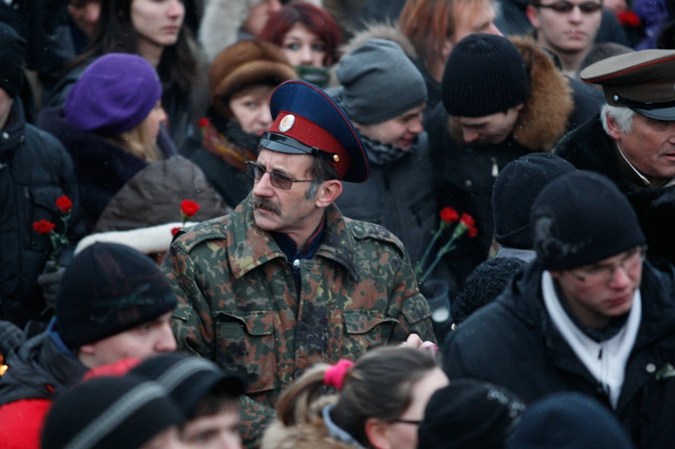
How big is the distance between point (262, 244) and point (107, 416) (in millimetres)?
1955

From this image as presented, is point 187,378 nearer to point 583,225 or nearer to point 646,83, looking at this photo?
point 583,225

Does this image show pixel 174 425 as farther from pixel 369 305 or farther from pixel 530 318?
pixel 369 305

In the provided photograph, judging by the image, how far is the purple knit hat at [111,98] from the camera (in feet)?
21.9

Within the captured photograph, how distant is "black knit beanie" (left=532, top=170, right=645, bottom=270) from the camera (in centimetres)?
378

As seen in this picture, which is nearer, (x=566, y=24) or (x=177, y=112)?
(x=566, y=24)

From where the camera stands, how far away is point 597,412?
3.11m

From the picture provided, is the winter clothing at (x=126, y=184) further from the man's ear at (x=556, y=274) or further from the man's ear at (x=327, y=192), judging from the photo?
the man's ear at (x=556, y=274)

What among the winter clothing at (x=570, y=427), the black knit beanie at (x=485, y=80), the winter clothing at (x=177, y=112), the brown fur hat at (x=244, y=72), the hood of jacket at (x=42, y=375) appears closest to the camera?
the winter clothing at (x=570, y=427)

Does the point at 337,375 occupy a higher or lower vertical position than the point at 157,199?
higher

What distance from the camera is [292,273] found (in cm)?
504

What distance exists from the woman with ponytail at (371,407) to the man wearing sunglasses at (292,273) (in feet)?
2.68

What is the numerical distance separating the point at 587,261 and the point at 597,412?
77cm

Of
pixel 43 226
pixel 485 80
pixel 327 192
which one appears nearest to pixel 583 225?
pixel 327 192

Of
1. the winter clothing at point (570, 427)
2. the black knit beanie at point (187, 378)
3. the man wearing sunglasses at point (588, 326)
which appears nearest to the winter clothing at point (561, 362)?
the man wearing sunglasses at point (588, 326)
